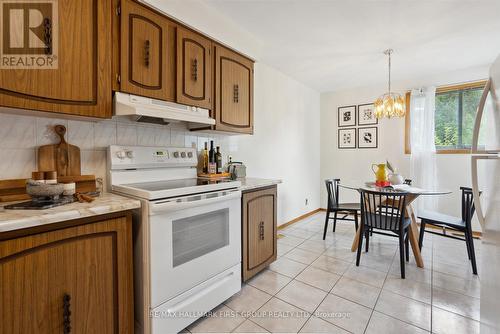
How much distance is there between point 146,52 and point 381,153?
12.9 ft

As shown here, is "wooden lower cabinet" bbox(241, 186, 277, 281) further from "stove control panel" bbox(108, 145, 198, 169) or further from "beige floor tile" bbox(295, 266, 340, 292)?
"stove control panel" bbox(108, 145, 198, 169)

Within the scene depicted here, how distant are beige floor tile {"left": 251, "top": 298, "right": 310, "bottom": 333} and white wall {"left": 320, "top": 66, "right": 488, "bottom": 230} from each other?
311 cm

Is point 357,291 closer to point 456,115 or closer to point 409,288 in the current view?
point 409,288

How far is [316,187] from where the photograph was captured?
466 cm

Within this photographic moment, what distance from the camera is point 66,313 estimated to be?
1066mm

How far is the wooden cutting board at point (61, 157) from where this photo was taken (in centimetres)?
140

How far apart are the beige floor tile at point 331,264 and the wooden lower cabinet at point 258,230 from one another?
0.51 metres

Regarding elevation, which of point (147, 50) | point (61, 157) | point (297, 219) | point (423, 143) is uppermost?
point (147, 50)

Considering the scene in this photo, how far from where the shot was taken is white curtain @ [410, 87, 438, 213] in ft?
11.5

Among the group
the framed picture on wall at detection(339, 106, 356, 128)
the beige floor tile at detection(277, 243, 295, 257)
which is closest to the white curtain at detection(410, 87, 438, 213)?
the framed picture on wall at detection(339, 106, 356, 128)

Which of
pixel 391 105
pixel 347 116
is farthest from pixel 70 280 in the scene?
pixel 347 116

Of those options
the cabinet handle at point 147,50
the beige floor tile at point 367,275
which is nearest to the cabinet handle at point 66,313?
the cabinet handle at point 147,50

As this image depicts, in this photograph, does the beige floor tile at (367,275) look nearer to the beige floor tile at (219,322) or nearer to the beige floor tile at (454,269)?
the beige floor tile at (454,269)

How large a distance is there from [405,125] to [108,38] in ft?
13.7
